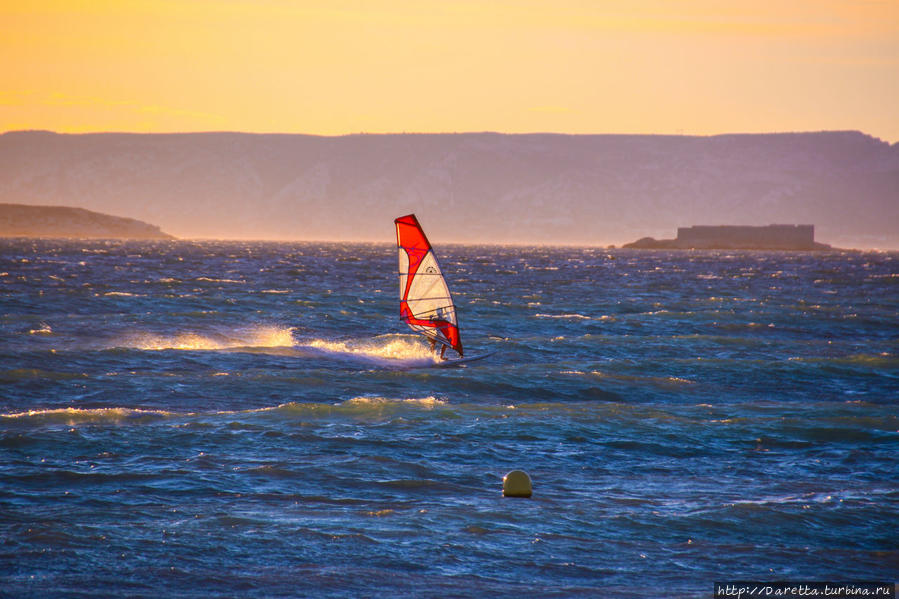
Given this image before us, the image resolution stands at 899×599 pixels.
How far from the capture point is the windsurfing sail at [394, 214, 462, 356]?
27.6m

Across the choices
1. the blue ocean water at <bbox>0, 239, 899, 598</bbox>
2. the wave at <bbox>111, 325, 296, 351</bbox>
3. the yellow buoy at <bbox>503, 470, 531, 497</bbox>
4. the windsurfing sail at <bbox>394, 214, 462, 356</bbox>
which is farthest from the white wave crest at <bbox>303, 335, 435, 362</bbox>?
the yellow buoy at <bbox>503, 470, 531, 497</bbox>

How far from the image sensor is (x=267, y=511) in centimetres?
1391

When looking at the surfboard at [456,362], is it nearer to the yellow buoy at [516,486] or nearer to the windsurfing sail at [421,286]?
the windsurfing sail at [421,286]

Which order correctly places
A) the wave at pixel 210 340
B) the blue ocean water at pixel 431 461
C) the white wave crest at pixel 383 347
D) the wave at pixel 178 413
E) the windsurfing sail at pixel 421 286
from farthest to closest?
the wave at pixel 210 340
the white wave crest at pixel 383 347
the windsurfing sail at pixel 421 286
the wave at pixel 178 413
the blue ocean water at pixel 431 461

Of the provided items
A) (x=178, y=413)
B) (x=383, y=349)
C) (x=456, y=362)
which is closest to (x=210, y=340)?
(x=383, y=349)

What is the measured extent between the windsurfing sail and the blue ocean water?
1352 millimetres

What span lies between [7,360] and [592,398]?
52.1 feet

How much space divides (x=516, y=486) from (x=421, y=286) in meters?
13.9

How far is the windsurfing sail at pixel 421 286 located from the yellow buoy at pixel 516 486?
1271cm

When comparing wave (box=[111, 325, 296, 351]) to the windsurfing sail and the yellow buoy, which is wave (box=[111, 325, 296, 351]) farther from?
the yellow buoy

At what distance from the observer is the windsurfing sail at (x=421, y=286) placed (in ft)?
90.5

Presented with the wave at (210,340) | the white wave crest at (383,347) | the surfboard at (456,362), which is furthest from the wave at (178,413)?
the wave at (210,340)

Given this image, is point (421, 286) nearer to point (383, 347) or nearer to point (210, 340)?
point (383, 347)

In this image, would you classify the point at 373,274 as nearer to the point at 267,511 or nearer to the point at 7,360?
the point at 7,360
